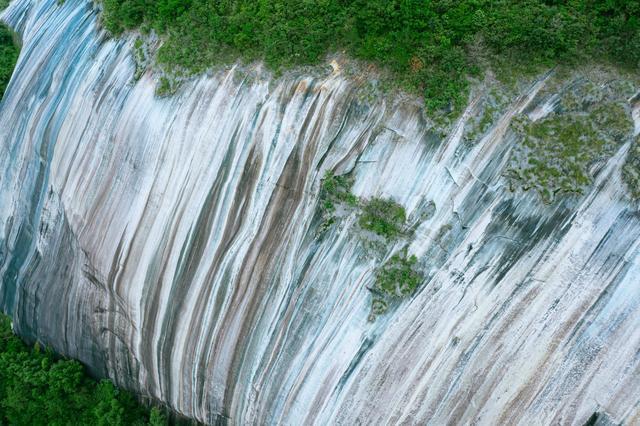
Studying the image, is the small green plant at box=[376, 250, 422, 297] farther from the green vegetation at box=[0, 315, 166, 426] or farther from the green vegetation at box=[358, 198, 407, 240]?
the green vegetation at box=[0, 315, 166, 426]

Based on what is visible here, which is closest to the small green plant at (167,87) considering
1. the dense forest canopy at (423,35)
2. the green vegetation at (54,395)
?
the dense forest canopy at (423,35)

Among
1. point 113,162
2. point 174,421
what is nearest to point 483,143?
point 113,162

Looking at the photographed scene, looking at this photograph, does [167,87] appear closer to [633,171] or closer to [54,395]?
[633,171]

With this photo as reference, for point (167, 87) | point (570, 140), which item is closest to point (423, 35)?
point (570, 140)

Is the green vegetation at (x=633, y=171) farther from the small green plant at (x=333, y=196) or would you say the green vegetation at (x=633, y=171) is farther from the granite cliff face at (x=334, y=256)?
the small green plant at (x=333, y=196)

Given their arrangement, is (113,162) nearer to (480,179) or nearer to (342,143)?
(342,143)
